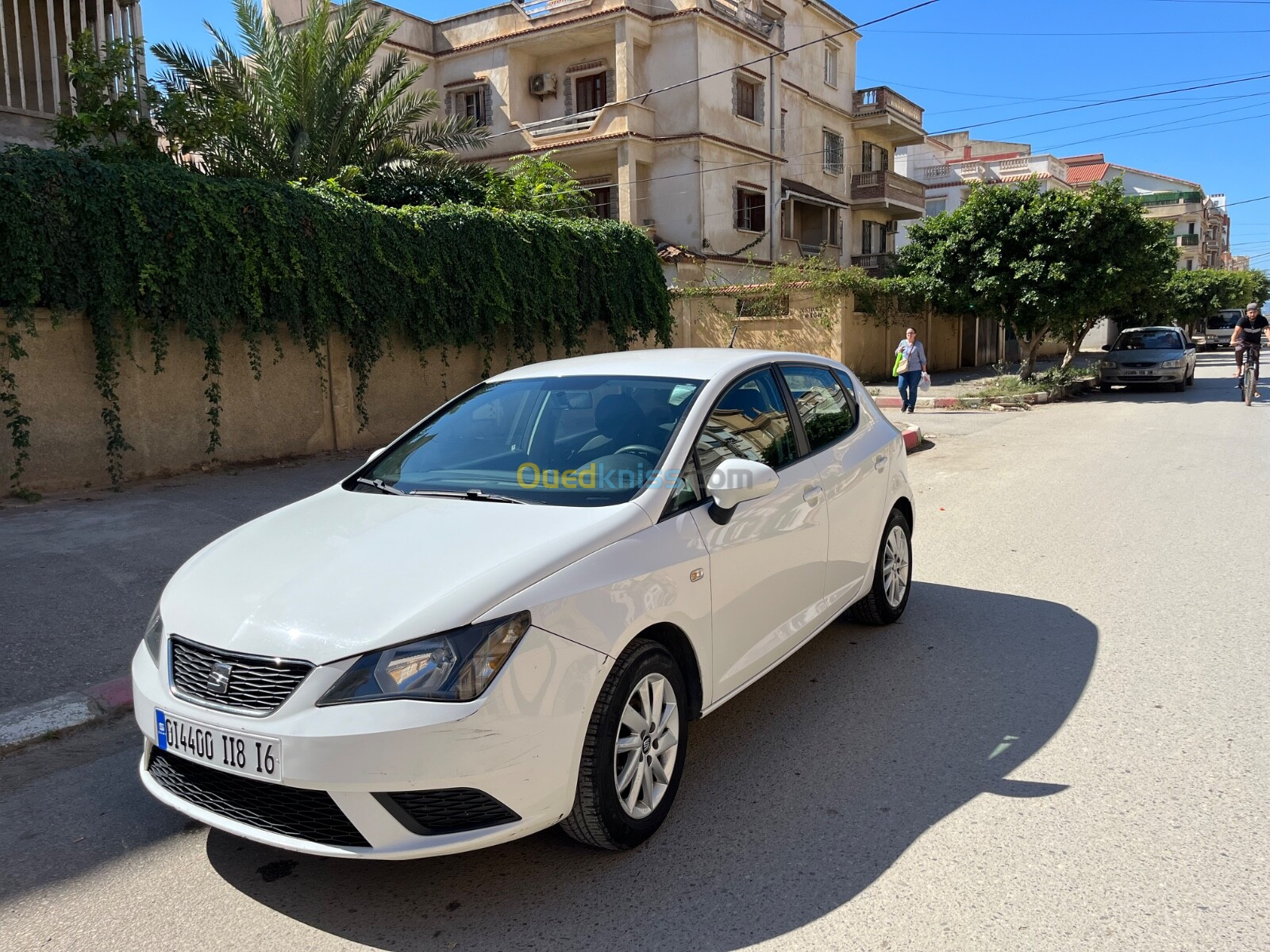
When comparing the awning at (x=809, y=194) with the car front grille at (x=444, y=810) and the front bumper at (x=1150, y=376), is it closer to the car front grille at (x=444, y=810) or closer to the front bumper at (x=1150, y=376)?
the front bumper at (x=1150, y=376)

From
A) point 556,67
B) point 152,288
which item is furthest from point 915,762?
point 556,67

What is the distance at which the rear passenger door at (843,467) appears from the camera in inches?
179

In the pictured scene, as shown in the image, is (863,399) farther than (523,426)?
Yes

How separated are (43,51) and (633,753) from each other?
16.5 meters

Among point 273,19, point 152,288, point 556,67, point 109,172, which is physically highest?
point 556,67

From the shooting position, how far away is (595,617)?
2898mm

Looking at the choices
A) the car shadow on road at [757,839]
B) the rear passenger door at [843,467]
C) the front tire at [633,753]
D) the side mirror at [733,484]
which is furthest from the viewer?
the rear passenger door at [843,467]

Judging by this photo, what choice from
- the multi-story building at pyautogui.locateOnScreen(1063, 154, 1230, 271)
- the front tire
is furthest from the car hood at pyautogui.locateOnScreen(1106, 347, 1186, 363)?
the multi-story building at pyautogui.locateOnScreen(1063, 154, 1230, 271)

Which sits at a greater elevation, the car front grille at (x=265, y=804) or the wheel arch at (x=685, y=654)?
the wheel arch at (x=685, y=654)

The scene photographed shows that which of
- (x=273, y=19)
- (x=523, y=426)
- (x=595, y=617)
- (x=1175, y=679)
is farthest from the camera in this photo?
(x=273, y=19)

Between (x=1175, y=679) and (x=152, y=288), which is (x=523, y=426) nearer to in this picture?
(x=1175, y=679)

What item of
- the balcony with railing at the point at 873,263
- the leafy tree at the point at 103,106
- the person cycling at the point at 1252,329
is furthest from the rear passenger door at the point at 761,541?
the balcony with railing at the point at 873,263

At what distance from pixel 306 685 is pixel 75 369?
26.4ft

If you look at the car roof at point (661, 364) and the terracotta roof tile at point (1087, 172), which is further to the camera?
the terracotta roof tile at point (1087, 172)
